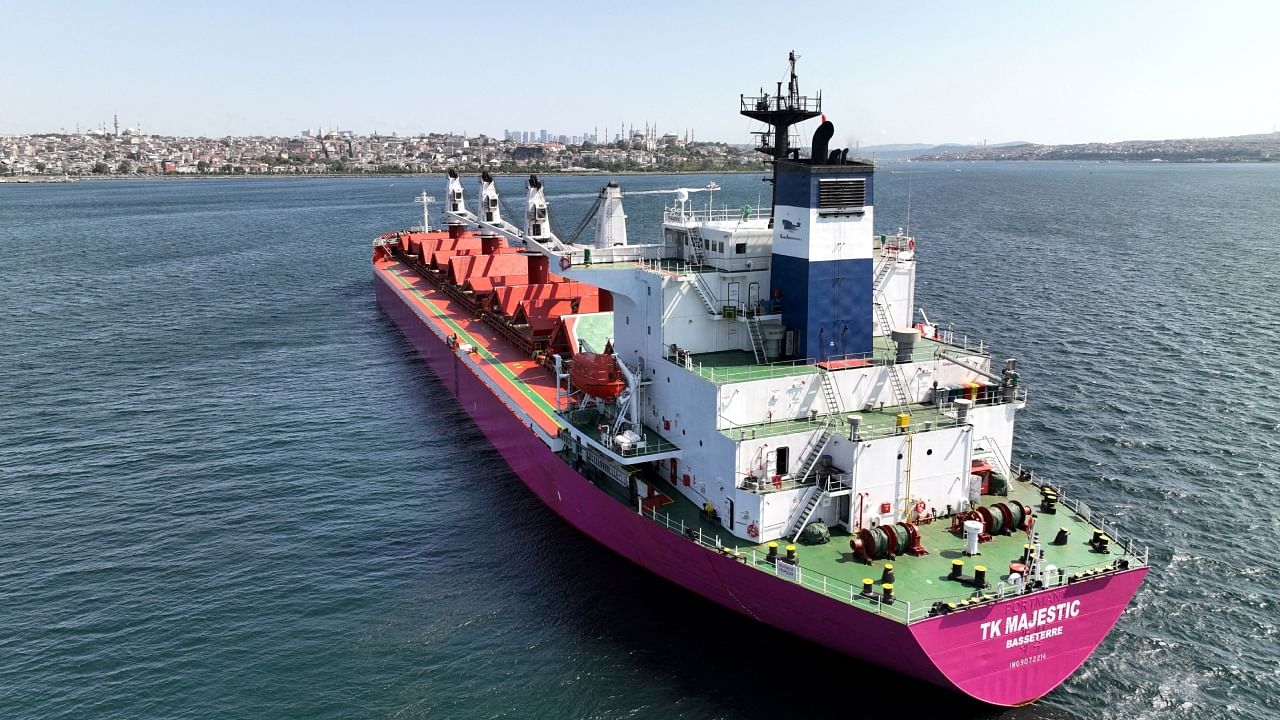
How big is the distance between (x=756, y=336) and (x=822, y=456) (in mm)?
4588

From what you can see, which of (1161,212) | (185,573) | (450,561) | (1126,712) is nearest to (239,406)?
(185,573)

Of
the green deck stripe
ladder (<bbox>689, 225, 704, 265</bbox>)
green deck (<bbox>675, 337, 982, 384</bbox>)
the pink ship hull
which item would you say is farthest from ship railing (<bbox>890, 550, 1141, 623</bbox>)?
the green deck stripe

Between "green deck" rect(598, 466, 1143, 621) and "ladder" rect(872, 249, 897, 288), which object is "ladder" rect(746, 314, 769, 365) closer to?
"ladder" rect(872, 249, 897, 288)

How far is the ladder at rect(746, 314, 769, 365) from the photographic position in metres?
24.1

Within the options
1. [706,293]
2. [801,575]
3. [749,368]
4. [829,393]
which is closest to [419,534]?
[706,293]

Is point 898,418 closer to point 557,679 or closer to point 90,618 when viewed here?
point 557,679

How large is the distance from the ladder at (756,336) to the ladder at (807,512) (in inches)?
178

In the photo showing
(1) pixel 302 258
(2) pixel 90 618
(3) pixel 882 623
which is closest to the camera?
(3) pixel 882 623

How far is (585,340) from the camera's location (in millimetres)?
35938

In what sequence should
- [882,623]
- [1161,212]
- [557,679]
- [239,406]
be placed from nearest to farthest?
[882,623], [557,679], [239,406], [1161,212]

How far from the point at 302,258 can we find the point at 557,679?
79.5 m

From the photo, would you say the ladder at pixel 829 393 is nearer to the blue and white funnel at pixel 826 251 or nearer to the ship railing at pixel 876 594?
the blue and white funnel at pixel 826 251

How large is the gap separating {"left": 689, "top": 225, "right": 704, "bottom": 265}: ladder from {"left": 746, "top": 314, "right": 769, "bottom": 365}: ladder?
129 inches

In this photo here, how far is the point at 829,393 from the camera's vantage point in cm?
2245
